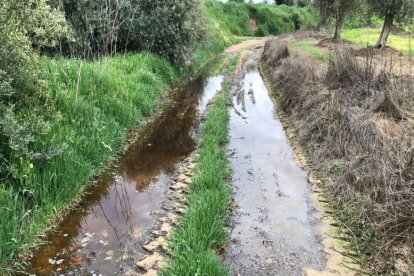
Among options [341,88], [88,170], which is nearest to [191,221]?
[88,170]

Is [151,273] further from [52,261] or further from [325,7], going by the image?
[325,7]

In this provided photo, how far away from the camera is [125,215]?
574 cm

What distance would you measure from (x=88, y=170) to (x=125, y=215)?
127 cm

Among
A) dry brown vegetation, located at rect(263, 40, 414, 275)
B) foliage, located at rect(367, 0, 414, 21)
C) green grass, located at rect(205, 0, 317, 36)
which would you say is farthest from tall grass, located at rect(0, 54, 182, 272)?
green grass, located at rect(205, 0, 317, 36)

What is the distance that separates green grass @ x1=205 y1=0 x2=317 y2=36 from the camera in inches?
1366

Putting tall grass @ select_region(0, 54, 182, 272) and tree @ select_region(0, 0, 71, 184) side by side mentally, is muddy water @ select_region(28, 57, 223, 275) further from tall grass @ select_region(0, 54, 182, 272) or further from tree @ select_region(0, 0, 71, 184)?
tree @ select_region(0, 0, 71, 184)

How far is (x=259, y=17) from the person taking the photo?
4038 centimetres

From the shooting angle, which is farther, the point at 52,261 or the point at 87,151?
the point at 87,151

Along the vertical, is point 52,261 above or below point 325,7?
below

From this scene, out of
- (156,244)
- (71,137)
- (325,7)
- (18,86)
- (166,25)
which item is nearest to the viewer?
(156,244)

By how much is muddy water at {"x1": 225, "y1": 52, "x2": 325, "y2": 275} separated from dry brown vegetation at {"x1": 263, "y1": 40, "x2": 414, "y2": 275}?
1.65 ft

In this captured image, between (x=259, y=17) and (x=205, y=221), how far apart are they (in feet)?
126

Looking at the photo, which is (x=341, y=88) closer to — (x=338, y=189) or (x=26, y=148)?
(x=338, y=189)

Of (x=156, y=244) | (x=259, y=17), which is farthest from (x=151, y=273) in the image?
(x=259, y=17)
